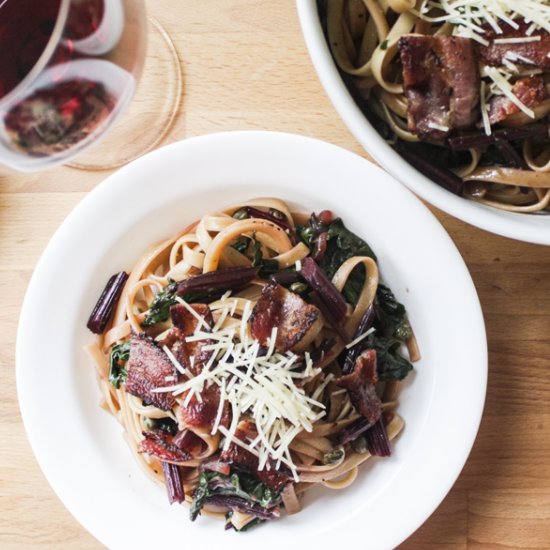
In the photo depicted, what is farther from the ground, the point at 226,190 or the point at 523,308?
the point at 226,190

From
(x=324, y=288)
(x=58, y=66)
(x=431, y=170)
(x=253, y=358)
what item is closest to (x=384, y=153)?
(x=431, y=170)

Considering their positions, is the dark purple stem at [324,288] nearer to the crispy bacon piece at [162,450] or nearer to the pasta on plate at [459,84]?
the pasta on plate at [459,84]

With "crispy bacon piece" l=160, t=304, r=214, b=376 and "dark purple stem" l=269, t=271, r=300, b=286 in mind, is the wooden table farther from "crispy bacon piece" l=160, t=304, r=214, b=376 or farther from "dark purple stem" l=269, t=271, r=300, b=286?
"crispy bacon piece" l=160, t=304, r=214, b=376

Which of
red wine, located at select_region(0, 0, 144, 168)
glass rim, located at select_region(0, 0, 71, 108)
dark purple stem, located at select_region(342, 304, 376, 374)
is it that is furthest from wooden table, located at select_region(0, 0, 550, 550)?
glass rim, located at select_region(0, 0, 71, 108)

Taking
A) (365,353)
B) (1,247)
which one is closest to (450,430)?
(365,353)

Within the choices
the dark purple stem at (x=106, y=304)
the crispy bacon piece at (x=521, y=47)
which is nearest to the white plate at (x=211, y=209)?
the dark purple stem at (x=106, y=304)

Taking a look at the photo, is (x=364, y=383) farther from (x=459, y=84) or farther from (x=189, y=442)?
(x=459, y=84)

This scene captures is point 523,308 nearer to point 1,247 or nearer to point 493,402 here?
point 493,402
